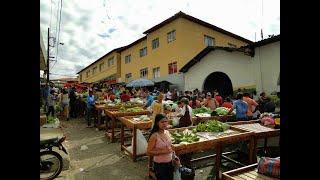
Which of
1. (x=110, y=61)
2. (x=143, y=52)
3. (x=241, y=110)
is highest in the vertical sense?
(x=110, y=61)

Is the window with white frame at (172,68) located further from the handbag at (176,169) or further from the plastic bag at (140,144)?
the handbag at (176,169)

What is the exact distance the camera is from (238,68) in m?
18.3

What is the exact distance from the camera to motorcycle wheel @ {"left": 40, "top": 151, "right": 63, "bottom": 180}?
6816 millimetres

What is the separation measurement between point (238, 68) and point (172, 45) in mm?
9455

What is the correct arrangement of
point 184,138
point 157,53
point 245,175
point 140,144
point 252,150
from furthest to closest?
point 157,53
point 140,144
point 252,150
point 184,138
point 245,175

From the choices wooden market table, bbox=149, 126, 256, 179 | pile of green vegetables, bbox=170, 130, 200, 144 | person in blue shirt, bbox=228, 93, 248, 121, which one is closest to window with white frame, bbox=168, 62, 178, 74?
person in blue shirt, bbox=228, 93, 248, 121

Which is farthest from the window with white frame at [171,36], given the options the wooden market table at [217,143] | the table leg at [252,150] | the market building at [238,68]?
the table leg at [252,150]

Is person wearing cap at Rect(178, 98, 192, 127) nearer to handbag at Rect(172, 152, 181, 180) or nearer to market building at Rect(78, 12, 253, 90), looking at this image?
handbag at Rect(172, 152, 181, 180)

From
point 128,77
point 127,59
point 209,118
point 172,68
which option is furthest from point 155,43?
point 209,118

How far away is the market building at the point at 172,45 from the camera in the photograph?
83.4 ft

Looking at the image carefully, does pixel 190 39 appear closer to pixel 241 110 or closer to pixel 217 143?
pixel 241 110
